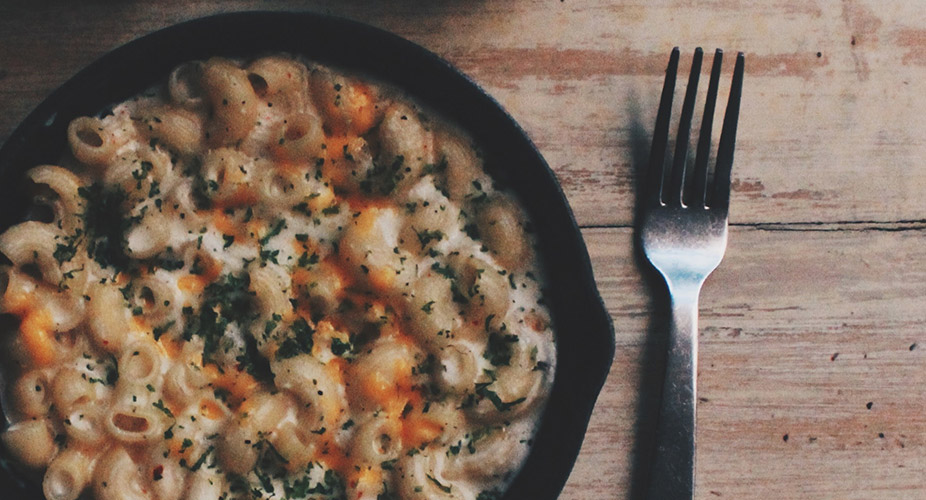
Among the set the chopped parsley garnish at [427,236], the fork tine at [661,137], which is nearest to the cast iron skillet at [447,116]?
A: the chopped parsley garnish at [427,236]

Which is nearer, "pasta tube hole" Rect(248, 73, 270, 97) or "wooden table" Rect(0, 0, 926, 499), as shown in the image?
"pasta tube hole" Rect(248, 73, 270, 97)

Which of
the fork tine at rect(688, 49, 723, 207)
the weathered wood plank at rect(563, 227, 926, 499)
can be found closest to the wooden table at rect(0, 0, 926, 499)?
the weathered wood plank at rect(563, 227, 926, 499)

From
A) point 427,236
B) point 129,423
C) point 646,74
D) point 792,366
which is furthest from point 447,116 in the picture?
point 792,366

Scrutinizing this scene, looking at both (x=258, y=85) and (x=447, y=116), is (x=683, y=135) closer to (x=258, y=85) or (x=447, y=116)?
(x=447, y=116)

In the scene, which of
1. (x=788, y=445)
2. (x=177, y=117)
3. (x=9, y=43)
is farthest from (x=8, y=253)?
(x=788, y=445)

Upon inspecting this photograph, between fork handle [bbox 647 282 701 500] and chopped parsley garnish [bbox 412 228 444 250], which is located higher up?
fork handle [bbox 647 282 701 500]

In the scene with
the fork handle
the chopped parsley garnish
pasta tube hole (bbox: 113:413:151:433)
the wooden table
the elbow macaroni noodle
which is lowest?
pasta tube hole (bbox: 113:413:151:433)

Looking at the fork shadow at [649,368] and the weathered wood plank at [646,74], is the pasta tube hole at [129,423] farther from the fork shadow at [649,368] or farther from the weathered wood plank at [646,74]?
the fork shadow at [649,368]

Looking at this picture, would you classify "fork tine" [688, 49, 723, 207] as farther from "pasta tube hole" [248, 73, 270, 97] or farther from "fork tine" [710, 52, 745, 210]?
"pasta tube hole" [248, 73, 270, 97]
